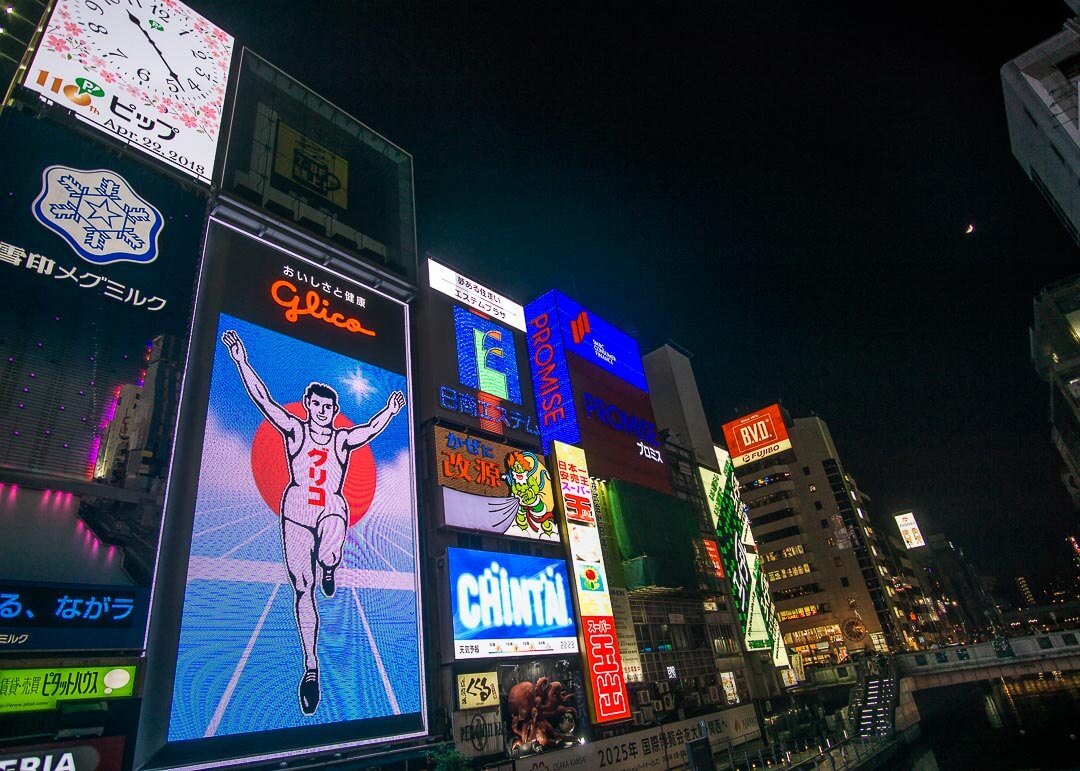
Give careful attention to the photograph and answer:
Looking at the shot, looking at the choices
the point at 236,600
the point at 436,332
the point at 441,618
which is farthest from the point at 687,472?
the point at 236,600

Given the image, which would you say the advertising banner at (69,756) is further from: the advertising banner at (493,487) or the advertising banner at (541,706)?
the advertising banner at (541,706)

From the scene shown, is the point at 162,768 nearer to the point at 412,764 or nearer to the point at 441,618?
the point at 412,764

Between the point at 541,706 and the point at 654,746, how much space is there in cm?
828

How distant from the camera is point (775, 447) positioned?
75.7 meters

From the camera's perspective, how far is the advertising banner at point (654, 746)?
23.0 meters

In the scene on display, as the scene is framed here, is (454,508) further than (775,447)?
No

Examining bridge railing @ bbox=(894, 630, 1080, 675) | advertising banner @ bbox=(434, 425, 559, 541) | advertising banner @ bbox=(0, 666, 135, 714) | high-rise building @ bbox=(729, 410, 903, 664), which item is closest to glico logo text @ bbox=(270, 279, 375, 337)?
advertising banner @ bbox=(434, 425, 559, 541)

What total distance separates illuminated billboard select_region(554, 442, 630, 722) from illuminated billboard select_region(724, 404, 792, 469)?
50.6 meters

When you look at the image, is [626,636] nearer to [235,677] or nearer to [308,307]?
[235,677]

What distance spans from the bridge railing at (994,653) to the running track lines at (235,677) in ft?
140

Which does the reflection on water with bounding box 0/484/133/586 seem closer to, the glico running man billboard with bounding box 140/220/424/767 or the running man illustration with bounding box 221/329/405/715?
the glico running man billboard with bounding box 140/220/424/767

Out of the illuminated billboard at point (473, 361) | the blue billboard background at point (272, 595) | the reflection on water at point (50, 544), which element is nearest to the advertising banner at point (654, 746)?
the blue billboard background at point (272, 595)

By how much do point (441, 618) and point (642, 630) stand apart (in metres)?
16.9

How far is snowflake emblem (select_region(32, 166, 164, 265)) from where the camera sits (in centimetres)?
1656
